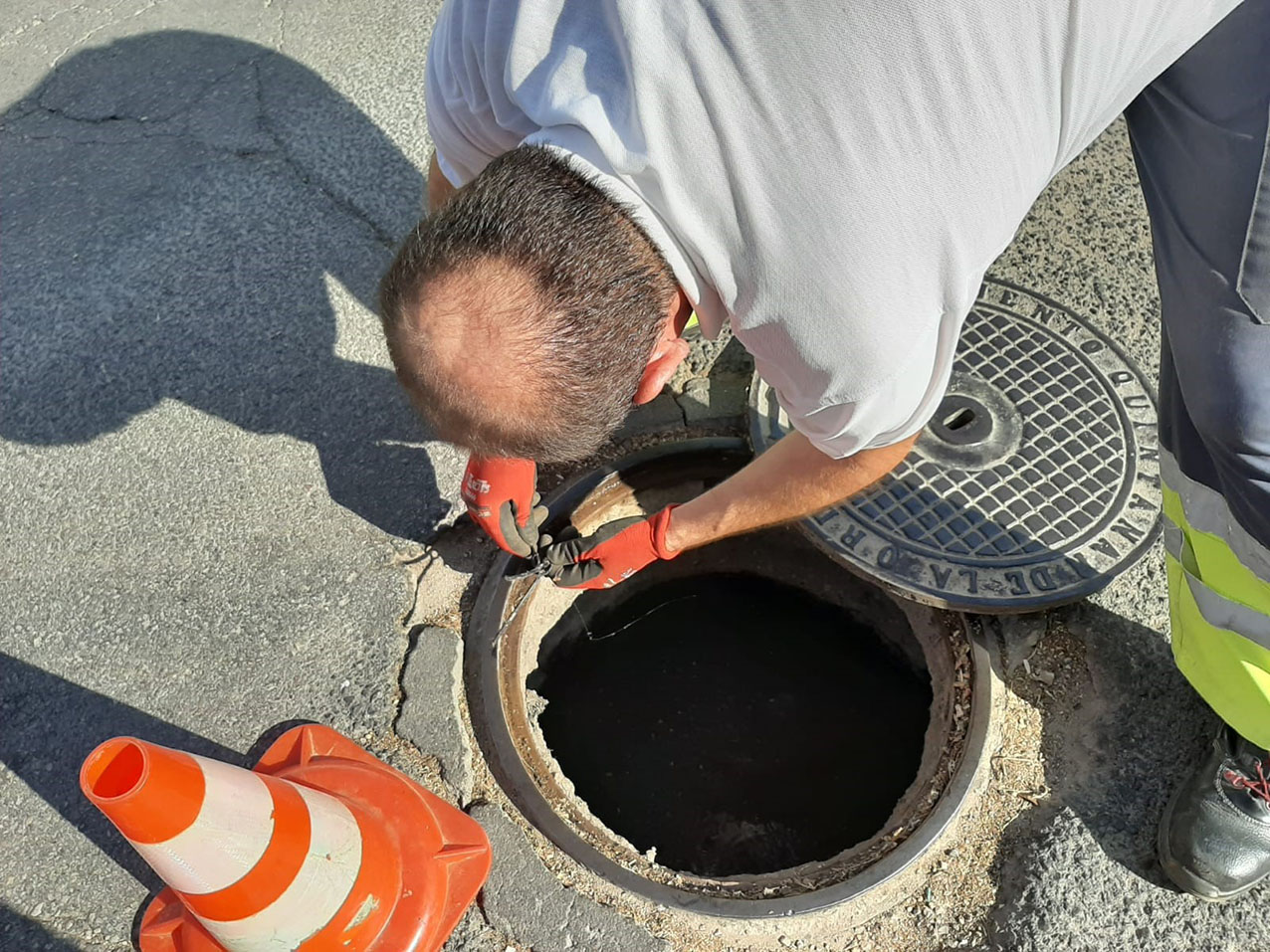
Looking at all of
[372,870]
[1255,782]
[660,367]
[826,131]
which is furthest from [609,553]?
[1255,782]

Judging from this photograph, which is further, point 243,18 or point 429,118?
point 243,18

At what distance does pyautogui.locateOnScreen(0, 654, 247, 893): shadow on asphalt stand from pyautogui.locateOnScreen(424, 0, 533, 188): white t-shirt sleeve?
1.16 m

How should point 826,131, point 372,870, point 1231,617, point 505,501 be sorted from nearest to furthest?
point 826,131, point 372,870, point 1231,617, point 505,501

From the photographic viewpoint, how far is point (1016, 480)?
7.02 ft

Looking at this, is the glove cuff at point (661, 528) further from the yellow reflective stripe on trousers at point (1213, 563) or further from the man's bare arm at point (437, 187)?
the yellow reflective stripe on trousers at point (1213, 563)

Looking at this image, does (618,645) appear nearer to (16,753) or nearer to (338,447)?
(338,447)

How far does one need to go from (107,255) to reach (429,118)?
1.24m

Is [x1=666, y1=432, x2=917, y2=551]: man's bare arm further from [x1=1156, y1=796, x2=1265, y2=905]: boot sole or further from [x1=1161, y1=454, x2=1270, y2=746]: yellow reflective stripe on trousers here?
[x1=1156, y1=796, x2=1265, y2=905]: boot sole

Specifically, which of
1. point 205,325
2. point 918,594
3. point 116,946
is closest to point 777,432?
point 918,594

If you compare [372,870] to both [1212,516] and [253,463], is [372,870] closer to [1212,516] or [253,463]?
[253,463]

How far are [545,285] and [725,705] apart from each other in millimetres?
1543

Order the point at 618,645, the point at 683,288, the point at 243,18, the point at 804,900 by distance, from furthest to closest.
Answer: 1. the point at 243,18
2. the point at 618,645
3. the point at 804,900
4. the point at 683,288

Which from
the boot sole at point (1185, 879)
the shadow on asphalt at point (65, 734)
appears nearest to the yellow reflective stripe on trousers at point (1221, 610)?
the boot sole at point (1185, 879)

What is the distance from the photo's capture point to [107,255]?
2410 millimetres
